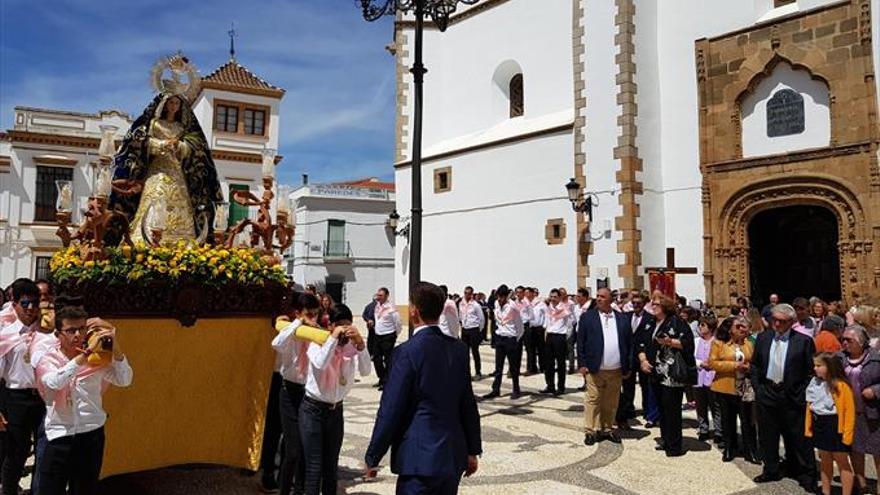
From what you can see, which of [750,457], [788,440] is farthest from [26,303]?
[750,457]

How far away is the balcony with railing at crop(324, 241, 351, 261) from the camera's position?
→ 35.4 m

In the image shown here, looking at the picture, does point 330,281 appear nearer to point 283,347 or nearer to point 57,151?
point 57,151

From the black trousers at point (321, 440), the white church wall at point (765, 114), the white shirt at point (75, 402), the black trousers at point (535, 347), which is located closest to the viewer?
the white shirt at point (75, 402)

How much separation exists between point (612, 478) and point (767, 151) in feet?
38.0

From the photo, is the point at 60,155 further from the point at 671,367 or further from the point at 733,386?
the point at 733,386

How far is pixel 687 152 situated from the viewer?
54.3ft

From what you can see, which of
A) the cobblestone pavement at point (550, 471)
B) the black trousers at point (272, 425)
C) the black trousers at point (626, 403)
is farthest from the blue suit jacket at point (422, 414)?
the black trousers at point (626, 403)

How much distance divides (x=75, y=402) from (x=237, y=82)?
94.0 ft

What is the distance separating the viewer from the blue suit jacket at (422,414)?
3488 mm

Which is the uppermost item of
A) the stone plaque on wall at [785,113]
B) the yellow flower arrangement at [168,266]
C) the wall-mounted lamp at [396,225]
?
the stone plaque on wall at [785,113]

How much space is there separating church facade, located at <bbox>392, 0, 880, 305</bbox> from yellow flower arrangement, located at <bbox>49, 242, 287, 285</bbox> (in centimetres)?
1189

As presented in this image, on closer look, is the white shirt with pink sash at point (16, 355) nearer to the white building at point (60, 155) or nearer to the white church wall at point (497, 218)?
the white church wall at point (497, 218)

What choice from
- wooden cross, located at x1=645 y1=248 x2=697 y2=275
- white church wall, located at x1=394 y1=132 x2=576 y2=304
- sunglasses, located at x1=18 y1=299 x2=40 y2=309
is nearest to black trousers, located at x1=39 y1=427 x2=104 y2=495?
sunglasses, located at x1=18 y1=299 x2=40 y2=309

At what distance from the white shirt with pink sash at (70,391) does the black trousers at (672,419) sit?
18.4 feet
